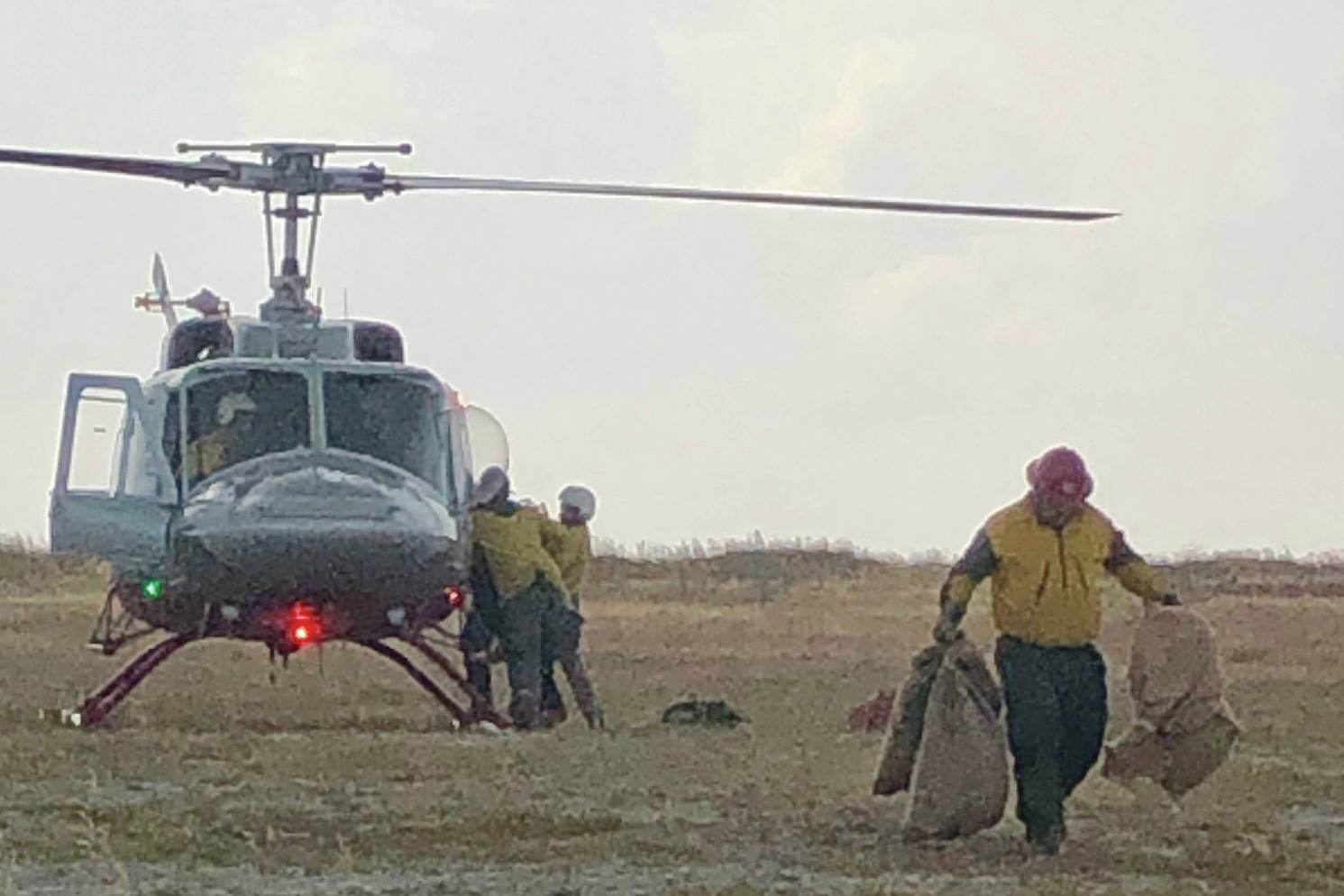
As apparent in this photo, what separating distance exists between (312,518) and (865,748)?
327 centimetres

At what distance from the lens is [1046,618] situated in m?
11.6

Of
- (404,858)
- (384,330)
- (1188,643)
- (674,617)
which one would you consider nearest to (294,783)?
(404,858)

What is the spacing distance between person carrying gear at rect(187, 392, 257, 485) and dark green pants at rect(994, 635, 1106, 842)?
23.9 ft

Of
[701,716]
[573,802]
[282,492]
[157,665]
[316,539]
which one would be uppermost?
[282,492]

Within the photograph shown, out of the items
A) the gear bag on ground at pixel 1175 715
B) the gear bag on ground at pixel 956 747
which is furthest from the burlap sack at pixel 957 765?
the gear bag on ground at pixel 1175 715

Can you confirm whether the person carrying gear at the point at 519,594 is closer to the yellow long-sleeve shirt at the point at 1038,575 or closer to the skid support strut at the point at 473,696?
the skid support strut at the point at 473,696

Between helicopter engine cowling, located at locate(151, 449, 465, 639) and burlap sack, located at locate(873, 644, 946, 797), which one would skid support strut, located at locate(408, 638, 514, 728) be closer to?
helicopter engine cowling, located at locate(151, 449, 465, 639)

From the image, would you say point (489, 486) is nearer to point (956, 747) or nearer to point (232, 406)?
point (232, 406)

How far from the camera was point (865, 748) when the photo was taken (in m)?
16.7

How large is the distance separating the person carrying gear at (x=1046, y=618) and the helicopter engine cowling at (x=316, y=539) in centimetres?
606

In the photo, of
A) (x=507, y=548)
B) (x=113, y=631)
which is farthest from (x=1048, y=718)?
(x=113, y=631)

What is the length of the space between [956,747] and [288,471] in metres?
6.72

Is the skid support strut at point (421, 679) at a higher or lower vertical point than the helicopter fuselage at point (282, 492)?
lower

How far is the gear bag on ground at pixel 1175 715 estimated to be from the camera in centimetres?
1262
